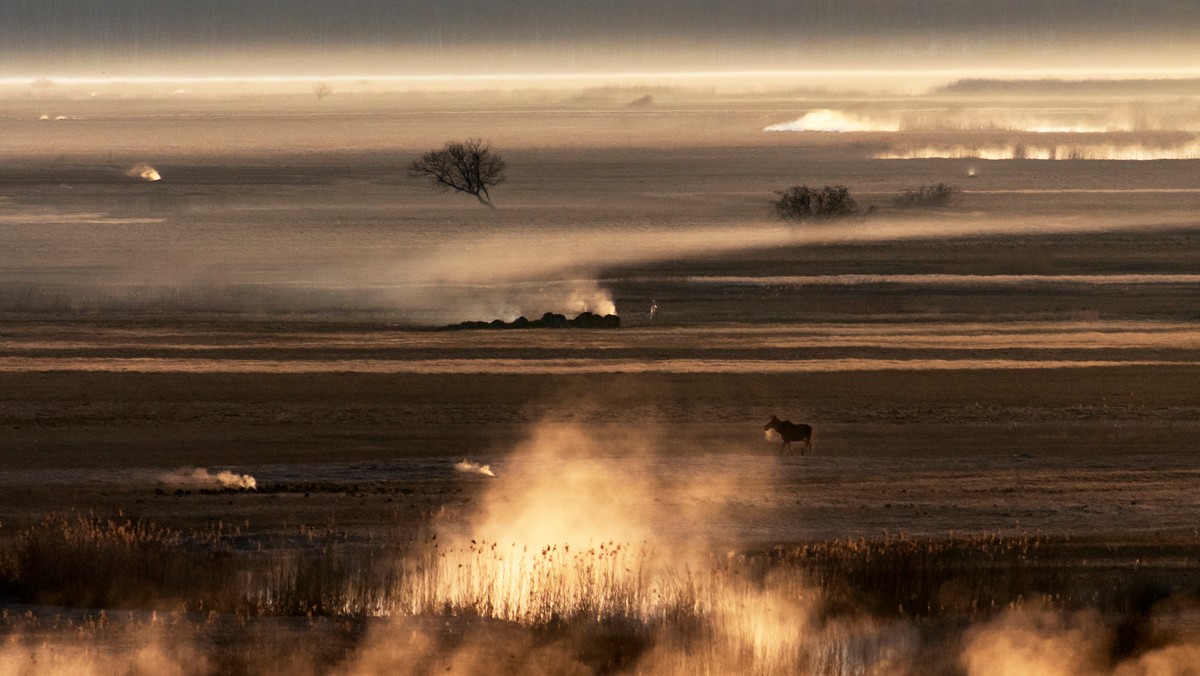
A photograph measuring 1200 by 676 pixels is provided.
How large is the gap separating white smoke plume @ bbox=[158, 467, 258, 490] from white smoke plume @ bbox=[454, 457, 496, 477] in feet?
10.1

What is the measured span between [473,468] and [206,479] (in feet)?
13.0

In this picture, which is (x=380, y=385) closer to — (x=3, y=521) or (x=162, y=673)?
(x=3, y=521)

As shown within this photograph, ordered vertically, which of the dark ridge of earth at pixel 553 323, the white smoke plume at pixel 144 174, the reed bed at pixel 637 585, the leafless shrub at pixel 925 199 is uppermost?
the white smoke plume at pixel 144 174

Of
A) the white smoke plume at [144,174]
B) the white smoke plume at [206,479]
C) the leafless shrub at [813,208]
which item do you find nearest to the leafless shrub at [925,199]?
the leafless shrub at [813,208]

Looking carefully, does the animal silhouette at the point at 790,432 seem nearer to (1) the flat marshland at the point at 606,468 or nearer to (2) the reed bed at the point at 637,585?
(1) the flat marshland at the point at 606,468

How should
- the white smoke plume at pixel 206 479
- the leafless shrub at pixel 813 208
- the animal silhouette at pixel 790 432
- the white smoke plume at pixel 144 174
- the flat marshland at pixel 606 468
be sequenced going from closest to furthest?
1. the flat marshland at pixel 606 468
2. the white smoke plume at pixel 206 479
3. the animal silhouette at pixel 790 432
4. the leafless shrub at pixel 813 208
5. the white smoke plume at pixel 144 174

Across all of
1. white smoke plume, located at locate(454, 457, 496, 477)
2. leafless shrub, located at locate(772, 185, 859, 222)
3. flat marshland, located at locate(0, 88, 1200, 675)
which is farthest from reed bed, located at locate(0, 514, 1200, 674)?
leafless shrub, located at locate(772, 185, 859, 222)

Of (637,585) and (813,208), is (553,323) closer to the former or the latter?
(637,585)

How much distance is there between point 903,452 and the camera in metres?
26.6

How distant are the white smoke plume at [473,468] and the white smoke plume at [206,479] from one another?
3.07 meters

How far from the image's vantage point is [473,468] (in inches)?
979

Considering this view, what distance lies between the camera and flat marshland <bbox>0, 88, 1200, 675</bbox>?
55.5ft

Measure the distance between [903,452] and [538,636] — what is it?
1139cm

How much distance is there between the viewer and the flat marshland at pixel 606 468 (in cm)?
1692
